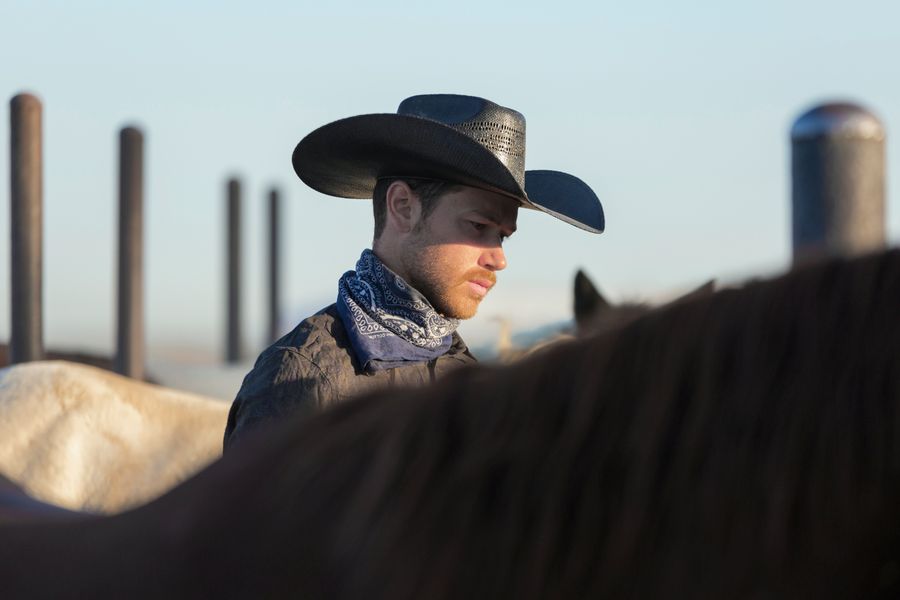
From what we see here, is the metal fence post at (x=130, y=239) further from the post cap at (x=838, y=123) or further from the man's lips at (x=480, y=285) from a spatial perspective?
the man's lips at (x=480, y=285)

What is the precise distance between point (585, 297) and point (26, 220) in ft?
7.50

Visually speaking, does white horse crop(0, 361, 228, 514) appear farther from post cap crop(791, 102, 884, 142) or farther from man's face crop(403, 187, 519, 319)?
post cap crop(791, 102, 884, 142)

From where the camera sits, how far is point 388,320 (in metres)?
1.91

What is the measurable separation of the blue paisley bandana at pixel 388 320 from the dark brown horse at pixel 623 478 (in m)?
1.10

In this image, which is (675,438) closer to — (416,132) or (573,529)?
(573,529)

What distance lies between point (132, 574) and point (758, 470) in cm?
40

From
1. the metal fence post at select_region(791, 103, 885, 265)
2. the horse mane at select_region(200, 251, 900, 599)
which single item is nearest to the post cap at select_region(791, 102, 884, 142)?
the metal fence post at select_region(791, 103, 885, 265)

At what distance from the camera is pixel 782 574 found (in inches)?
25.4

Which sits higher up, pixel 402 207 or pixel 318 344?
pixel 402 207

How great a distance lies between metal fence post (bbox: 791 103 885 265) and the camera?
3662 mm

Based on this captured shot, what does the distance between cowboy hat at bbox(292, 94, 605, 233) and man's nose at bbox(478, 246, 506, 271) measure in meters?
0.10

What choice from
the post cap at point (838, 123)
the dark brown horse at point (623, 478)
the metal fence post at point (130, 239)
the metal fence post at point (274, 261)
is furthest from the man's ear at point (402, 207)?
the metal fence post at point (274, 261)

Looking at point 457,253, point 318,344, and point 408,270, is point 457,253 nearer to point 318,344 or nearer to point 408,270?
point 408,270

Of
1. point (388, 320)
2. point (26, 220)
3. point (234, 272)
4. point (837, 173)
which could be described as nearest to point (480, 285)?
point (388, 320)
